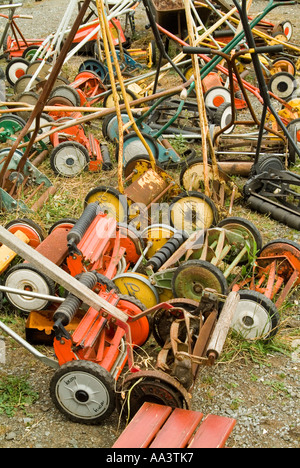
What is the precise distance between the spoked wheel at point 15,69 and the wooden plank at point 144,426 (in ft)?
18.7

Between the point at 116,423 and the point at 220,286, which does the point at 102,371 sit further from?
the point at 220,286

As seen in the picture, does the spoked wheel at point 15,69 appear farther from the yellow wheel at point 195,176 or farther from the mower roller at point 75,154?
the yellow wheel at point 195,176

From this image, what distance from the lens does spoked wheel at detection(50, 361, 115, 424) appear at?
252cm

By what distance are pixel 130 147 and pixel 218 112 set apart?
1207 mm

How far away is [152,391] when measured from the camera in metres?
2.49

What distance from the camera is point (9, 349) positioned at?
10.5ft

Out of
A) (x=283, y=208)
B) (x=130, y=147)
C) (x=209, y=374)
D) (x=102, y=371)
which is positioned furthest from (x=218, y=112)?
(x=102, y=371)

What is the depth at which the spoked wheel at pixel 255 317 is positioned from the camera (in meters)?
3.03

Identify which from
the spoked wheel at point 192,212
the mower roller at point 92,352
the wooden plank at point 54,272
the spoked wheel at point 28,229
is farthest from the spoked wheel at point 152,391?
the spoked wheel at point 192,212

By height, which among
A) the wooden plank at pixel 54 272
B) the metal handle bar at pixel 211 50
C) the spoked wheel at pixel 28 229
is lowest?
the spoked wheel at pixel 28 229

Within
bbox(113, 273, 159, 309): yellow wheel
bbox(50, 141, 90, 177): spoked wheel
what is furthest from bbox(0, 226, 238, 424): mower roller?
bbox(50, 141, 90, 177): spoked wheel

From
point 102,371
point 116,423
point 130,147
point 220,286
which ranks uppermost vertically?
point 130,147

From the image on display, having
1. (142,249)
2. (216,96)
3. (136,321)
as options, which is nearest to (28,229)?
(142,249)

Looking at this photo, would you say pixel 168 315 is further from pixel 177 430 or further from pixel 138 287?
pixel 177 430
